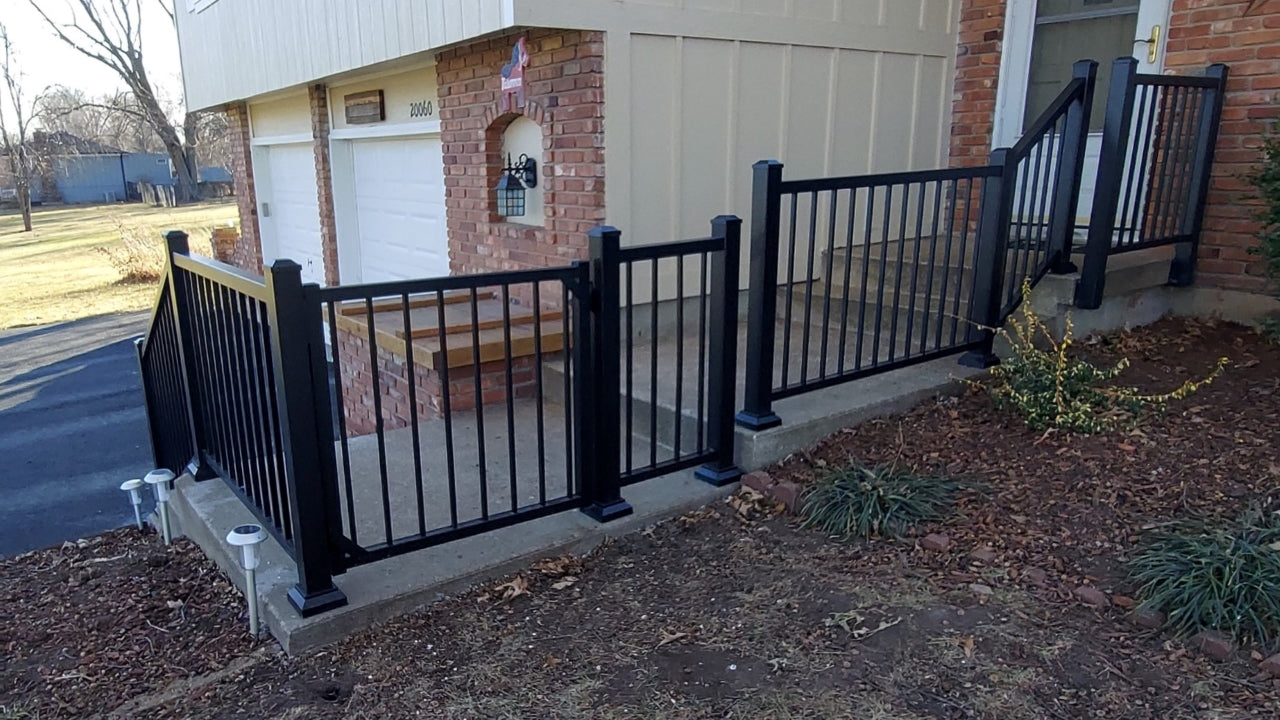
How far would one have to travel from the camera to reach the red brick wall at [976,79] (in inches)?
228

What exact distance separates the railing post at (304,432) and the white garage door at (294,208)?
21.5 feet

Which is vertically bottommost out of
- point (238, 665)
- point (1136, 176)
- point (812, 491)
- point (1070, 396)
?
point (238, 665)

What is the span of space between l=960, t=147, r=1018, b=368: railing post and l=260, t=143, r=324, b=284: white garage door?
6.56 meters

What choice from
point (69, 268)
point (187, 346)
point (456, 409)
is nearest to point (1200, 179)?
point (456, 409)

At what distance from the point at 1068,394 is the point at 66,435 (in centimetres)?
751

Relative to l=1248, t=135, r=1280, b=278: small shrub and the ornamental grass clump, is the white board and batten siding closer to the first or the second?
the ornamental grass clump

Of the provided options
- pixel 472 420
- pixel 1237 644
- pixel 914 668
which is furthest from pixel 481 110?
pixel 1237 644

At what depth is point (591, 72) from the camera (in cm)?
452

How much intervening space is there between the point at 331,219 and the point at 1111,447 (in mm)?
6860

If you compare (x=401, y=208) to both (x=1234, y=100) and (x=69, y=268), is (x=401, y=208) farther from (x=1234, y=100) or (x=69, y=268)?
(x=69, y=268)

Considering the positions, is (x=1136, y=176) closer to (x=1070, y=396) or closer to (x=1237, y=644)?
(x=1070, y=396)

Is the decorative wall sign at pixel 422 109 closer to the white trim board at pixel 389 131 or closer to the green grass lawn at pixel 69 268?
the white trim board at pixel 389 131

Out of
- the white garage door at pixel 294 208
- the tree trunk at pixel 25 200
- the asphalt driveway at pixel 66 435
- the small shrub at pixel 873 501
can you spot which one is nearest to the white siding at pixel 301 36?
the white garage door at pixel 294 208

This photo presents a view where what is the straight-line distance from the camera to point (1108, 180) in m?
4.23
